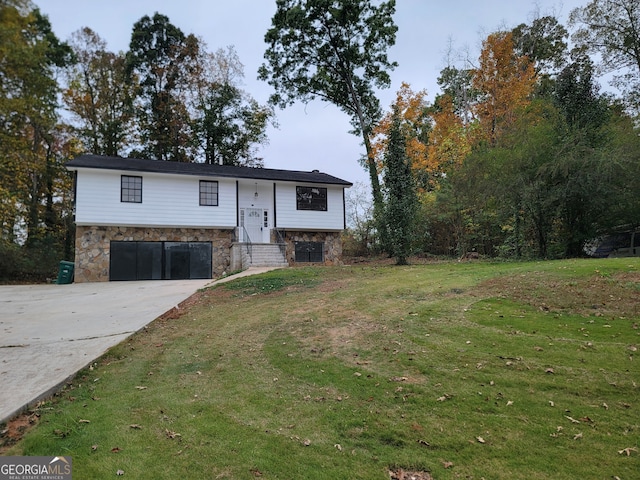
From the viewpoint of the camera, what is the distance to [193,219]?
61.8ft

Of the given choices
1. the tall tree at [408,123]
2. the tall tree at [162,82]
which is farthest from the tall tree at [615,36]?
the tall tree at [162,82]

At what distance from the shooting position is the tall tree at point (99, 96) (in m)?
24.8

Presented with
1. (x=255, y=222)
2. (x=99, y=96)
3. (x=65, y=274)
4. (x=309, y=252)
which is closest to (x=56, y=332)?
(x=65, y=274)

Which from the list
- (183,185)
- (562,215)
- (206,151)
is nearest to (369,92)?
(206,151)

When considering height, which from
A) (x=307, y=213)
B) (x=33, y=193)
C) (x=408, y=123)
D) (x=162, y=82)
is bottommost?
(x=307, y=213)

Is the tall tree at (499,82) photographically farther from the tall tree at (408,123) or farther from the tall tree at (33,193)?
the tall tree at (33,193)

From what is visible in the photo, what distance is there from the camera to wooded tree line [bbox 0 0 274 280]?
21469 millimetres

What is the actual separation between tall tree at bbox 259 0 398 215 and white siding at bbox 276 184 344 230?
2.64 m

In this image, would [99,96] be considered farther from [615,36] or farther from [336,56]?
[615,36]

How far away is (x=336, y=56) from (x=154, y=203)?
15.3 metres

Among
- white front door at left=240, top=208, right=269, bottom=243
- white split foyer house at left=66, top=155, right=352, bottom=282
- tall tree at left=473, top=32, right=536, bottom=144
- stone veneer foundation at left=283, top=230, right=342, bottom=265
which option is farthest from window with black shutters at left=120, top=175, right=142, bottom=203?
tall tree at left=473, top=32, right=536, bottom=144

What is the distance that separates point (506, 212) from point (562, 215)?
82.3 inches

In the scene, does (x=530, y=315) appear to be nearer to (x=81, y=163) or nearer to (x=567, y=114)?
(x=567, y=114)

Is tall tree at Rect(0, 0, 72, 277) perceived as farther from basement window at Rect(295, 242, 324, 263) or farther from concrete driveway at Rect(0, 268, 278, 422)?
basement window at Rect(295, 242, 324, 263)
